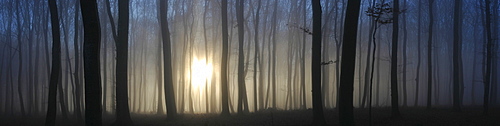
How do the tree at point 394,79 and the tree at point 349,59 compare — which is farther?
the tree at point 394,79

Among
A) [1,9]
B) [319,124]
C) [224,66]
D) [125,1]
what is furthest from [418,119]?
[1,9]

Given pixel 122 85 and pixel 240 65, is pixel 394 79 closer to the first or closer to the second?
pixel 240 65

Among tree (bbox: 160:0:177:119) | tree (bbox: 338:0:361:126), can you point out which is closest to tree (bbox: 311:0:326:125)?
tree (bbox: 338:0:361:126)

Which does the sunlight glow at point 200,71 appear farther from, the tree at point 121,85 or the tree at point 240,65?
the tree at point 121,85

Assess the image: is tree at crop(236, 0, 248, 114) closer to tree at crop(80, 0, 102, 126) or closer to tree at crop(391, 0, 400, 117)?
tree at crop(391, 0, 400, 117)

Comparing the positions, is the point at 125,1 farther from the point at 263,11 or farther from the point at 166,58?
the point at 263,11

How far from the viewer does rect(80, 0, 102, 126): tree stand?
7438 mm

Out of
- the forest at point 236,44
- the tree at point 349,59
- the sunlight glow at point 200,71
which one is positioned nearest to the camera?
the tree at point 349,59

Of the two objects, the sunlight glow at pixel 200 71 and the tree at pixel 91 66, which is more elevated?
the tree at pixel 91 66

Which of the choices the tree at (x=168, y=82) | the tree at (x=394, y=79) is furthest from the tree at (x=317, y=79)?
the tree at (x=168, y=82)

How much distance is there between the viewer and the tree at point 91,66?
7.44 meters

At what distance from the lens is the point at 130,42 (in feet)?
115

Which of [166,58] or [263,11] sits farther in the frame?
[263,11]

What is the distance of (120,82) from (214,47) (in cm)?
2107
